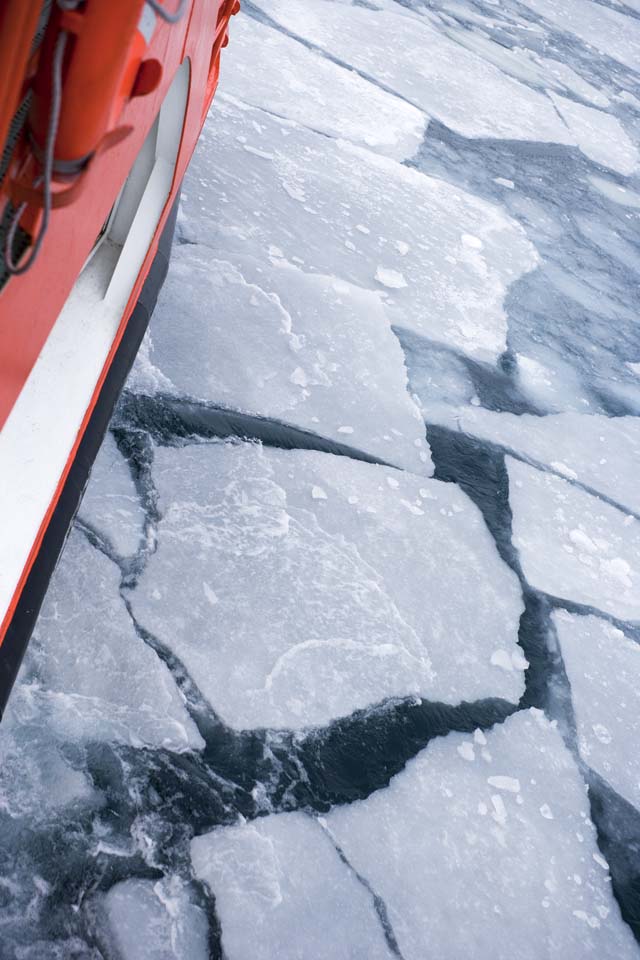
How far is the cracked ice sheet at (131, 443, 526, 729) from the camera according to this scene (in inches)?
48.8

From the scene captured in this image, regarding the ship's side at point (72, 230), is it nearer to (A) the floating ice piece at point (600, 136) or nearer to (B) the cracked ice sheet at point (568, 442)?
(B) the cracked ice sheet at point (568, 442)

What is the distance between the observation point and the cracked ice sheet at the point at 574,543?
5.42ft

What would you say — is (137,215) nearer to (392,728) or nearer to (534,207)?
(392,728)

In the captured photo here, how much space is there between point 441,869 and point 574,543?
2.65 feet

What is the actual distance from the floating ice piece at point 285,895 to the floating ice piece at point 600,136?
330 cm

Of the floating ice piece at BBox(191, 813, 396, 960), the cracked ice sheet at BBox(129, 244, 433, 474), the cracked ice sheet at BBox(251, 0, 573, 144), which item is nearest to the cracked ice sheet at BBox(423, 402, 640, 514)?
the cracked ice sheet at BBox(129, 244, 433, 474)

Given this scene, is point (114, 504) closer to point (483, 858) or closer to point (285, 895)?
point (285, 895)

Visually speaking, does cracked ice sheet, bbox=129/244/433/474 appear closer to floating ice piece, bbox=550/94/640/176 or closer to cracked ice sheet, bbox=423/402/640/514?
cracked ice sheet, bbox=423/402/640/514

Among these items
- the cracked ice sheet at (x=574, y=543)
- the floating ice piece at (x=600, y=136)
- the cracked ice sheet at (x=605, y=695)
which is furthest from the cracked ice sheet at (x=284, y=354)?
the floating ice piece at (x=600, y=136)

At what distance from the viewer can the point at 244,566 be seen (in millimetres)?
1357

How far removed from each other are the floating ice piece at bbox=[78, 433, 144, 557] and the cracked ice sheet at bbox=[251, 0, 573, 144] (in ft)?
7.71

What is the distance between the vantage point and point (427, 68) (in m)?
3.61

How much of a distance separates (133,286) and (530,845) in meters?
0.92

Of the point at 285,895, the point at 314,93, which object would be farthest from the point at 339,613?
the point at 314,93
